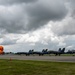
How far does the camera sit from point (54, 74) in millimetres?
23578

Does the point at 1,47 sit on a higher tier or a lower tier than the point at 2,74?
higher

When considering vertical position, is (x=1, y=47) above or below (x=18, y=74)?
above

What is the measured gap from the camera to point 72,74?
23203 mm

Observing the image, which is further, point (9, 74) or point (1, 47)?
point (1, 47)

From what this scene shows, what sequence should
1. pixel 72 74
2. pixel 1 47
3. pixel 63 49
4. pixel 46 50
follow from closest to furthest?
pixel 72 74
pixel 63 49
pixel 1 47
pixel 46 50

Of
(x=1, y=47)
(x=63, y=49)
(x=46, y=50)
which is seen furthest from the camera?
(x=46, y=50)

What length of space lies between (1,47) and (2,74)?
4733 inches

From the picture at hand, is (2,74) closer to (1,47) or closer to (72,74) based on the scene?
(72,74)

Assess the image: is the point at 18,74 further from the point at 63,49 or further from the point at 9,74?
the point at 63,49

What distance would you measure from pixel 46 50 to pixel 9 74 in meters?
131

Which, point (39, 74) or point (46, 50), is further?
point (46, 50)

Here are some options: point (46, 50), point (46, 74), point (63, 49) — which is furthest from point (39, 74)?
point (46, 50)

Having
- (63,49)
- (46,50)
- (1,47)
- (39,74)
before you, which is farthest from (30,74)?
(46,50)

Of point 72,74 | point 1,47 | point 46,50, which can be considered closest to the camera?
point 72,74
